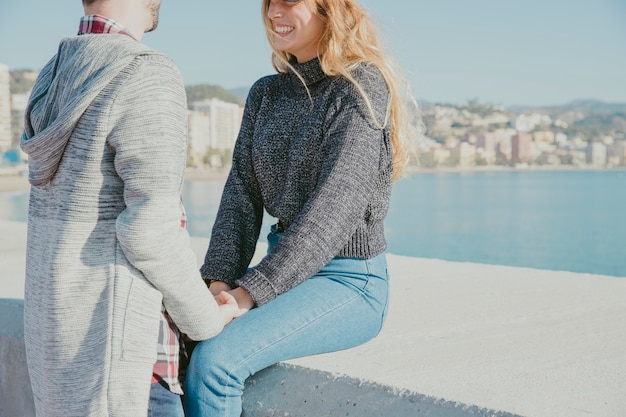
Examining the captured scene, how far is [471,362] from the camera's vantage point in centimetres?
190

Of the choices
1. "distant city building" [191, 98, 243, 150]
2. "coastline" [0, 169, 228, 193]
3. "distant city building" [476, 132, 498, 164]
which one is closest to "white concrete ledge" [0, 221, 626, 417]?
"coastline" [0, 169, 228, 193]

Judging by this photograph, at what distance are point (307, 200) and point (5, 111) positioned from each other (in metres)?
76.8

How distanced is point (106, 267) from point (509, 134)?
108 metres

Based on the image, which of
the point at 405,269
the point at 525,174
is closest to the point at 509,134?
the point at 525,174

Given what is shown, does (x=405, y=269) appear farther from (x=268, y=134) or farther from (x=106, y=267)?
(x=106, y=267)

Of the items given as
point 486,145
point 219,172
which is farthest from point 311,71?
point 486,145

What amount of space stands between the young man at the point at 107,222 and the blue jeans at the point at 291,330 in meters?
0.17

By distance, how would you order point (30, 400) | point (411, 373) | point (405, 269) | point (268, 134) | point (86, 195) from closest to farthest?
point (86, 195) → point (411, 373) → point (268, 134) → point (30, 400) → point (405, 269)

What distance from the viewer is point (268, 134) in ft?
6.88

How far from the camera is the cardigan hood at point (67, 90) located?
1.41m

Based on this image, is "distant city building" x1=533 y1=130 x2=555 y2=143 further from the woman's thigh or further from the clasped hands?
the clasped hands

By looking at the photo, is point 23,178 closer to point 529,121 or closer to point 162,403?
point 162,403

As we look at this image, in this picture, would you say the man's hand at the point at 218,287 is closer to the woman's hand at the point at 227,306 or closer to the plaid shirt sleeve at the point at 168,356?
the woman's hand at the point at 227,306

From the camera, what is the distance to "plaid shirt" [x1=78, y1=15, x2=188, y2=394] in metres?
1.52
